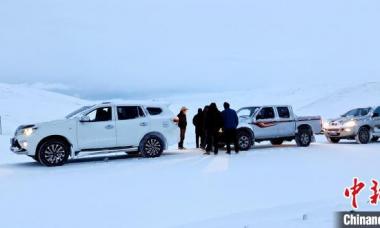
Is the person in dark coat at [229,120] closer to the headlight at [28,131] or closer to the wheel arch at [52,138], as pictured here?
the wheel arch at [52,138]

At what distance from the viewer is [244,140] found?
1803 cm

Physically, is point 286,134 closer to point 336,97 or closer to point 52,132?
point 52,132

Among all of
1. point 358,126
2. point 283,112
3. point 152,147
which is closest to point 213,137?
point 152,147

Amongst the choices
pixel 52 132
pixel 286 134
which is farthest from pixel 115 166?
pixel 286 134

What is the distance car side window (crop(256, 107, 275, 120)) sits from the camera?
61.1 ft

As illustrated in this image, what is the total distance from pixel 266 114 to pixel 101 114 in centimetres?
712

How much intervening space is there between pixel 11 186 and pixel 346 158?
9835 millimetres

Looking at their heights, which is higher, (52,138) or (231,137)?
(52,138)

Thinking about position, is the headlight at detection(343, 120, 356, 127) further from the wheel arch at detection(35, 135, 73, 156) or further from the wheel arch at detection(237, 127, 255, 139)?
the wheel arch at detection(35, 135, 73, 156)

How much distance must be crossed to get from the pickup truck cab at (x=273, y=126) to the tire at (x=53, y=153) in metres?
6.84

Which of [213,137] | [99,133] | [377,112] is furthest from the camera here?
[377,112]

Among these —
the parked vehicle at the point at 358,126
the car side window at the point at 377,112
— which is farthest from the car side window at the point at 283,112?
the car side window at the point at 377,112

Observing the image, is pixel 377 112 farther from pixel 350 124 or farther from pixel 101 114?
pixel 101 114

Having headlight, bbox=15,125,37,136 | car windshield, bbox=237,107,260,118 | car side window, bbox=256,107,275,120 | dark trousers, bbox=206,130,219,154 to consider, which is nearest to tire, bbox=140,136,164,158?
dark trousers, bbox=206,130,219,154
